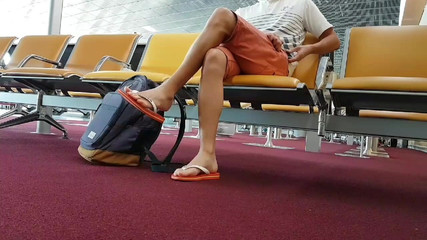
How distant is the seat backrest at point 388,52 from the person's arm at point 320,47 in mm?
182

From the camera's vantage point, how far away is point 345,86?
1378 mm

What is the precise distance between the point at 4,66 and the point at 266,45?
8.50 ft

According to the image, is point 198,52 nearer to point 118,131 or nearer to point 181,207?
point 118,131

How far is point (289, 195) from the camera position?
132cm

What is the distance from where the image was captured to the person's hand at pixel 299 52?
5.81ft

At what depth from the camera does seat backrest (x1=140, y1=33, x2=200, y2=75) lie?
2594 millimetres

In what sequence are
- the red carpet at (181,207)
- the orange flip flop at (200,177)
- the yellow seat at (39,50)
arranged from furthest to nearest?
1. the yellow seat at (39,50)
2. the orange flip flop at (200,177)
3. the red carpet at (181,207)

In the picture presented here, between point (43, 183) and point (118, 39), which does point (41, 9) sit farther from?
point (43, 183)

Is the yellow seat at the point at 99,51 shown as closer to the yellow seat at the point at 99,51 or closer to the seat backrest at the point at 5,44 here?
the yellow seat at the point at 99,51

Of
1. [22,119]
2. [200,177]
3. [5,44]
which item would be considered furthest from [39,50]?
[200,177]

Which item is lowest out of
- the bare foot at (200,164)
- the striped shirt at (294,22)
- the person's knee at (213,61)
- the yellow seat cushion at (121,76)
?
the bare foot at (200,164)

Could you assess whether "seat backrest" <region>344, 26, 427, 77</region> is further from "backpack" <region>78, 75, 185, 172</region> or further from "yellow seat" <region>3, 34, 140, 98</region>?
"yellow seat" <region>3, 34, 140, 98</region>

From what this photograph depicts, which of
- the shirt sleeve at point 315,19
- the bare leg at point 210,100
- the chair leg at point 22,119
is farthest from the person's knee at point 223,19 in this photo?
the chair leg at point 22,119

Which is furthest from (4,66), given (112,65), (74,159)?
(74,159)
